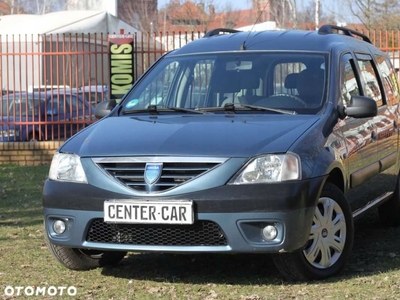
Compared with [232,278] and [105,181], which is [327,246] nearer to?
[232,278]

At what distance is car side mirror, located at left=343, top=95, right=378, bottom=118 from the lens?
6.14 m

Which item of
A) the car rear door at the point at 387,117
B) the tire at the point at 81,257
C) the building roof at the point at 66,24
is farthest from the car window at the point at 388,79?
the building roof at the point at 66,24

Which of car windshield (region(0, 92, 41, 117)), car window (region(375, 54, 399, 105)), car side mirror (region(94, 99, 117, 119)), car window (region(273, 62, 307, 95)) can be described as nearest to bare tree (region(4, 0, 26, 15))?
car windshield (region(0, 92, 41, 117))

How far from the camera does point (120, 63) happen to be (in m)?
16.1

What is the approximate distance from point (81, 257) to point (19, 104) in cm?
1061

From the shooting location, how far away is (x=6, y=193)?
1120cm

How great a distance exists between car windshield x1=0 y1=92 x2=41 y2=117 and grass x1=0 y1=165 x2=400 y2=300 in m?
8.47

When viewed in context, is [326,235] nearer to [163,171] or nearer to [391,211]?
[163,171]

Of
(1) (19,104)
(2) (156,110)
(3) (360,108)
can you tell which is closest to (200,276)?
(2) (156,110)

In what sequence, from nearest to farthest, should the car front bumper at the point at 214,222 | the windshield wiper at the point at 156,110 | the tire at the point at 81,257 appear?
the car front bumper at the point at 214,222 < the tire at the point at 81,257 < the windshield wiper at the point at 156,110

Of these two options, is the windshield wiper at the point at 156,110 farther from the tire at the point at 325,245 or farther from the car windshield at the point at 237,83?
the tire at the point at 325,245

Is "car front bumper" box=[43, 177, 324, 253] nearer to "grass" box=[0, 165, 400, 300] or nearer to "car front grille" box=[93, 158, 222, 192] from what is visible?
"car front grille" box=[93, 158, 222, 192]

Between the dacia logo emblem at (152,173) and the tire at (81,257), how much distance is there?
988 mm

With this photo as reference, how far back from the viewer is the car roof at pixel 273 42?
6742 mm
